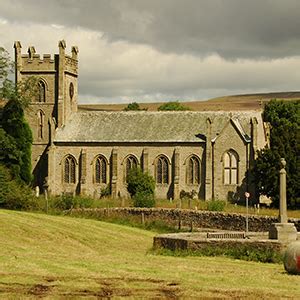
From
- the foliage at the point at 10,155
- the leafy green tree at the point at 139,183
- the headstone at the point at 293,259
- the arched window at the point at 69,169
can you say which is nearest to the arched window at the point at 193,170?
the leafy green tree at the point at 139,183

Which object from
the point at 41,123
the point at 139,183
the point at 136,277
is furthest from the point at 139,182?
the point at 136,277

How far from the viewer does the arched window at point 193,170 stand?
7362cm

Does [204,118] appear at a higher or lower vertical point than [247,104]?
lower

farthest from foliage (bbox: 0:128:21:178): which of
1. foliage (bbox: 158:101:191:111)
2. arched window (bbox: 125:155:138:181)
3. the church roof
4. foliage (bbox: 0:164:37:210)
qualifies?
foliage (bbox: 158:101:191:111)

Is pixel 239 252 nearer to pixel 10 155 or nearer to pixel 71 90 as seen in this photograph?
pixel 10 155

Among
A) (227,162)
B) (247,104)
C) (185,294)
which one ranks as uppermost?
(247,104)

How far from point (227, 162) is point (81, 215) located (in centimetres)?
2350

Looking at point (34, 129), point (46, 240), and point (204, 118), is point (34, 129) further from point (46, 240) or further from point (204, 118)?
point (46, 240)

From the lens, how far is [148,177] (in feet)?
239

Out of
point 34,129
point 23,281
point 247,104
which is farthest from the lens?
point 247,104

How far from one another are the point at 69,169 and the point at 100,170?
2983 mm

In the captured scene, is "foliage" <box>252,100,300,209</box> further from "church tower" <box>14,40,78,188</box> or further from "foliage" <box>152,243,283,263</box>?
"foliage" <box>152,243,283,263</box>

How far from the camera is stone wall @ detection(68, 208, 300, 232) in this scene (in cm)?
4938

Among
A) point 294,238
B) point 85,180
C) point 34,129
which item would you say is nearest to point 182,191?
point 85,180
